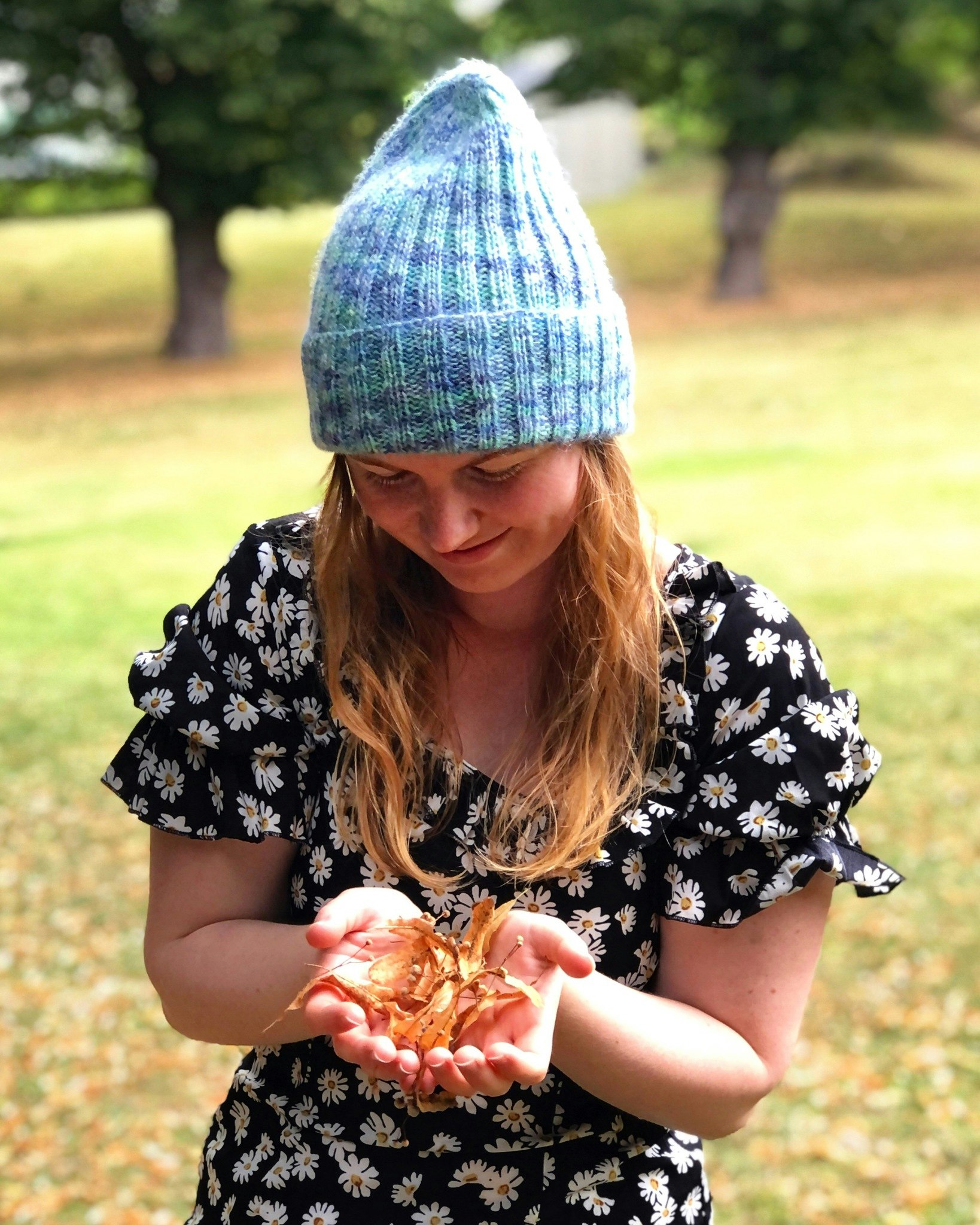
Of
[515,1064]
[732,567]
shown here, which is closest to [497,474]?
[515,1064]

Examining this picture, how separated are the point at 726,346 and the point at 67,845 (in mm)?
15089

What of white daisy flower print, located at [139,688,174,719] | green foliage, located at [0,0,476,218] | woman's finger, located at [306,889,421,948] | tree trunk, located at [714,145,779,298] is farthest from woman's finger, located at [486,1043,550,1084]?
tree trunk, located at [714,145,779,298]

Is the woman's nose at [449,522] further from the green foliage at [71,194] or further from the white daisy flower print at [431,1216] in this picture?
the green foliage at [71,194]

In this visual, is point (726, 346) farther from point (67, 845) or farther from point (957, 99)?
point (957, 99)

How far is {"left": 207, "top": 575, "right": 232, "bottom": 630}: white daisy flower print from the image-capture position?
196 centimetres

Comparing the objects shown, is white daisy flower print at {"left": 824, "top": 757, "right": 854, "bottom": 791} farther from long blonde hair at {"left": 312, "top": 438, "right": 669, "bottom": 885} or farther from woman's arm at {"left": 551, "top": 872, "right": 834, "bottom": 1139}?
long blonde hair at {"left": 312, "top": 438, "right": 669, "bottom": 885}

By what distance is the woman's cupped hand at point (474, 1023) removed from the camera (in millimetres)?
1517

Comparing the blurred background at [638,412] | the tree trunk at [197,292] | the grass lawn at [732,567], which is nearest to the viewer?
the grass lawn at [732,567]

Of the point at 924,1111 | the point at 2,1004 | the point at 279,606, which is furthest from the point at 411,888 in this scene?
the point at 2,1004

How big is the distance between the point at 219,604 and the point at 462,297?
1.72 feet

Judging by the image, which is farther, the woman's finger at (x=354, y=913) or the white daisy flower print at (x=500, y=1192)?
the white daisy flower print at (x=500, y=1192)

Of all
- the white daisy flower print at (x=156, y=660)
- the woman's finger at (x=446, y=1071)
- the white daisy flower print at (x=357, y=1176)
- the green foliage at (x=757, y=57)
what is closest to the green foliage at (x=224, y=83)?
the green foliage at (x=757, y=57)

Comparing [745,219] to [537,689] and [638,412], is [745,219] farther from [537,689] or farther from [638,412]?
[537,689]

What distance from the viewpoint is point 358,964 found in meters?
1.69
